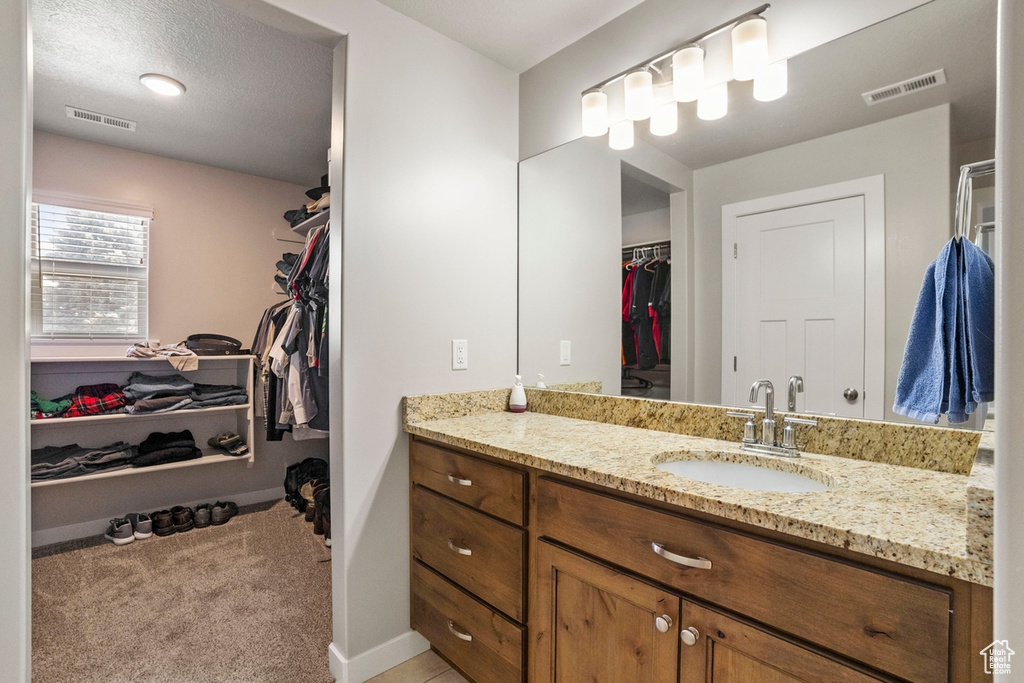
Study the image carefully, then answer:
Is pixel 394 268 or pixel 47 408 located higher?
pixel 394 268

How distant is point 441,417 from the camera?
1.96 metres

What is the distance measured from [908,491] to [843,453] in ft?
1.02

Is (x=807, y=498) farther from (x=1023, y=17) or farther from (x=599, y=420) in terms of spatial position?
(x=599, y=420)

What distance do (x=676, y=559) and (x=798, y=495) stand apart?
0.93 ft

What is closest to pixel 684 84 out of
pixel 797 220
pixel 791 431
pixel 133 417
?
pixel 797 220

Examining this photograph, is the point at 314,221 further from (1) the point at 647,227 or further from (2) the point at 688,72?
(2) the point at 688,72

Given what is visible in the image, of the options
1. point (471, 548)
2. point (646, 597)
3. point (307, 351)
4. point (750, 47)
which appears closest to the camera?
point (646, 597)

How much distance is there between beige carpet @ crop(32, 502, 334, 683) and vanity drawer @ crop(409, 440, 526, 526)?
818 millimetres

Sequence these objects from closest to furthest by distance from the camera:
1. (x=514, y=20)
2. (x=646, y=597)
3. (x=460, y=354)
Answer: (x=646, y=597) → (x=514, y=20) → (x=460, y=354)

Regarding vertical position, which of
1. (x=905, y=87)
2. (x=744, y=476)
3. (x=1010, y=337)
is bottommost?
(x=744, y=476)

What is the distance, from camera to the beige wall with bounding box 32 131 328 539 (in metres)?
2.98

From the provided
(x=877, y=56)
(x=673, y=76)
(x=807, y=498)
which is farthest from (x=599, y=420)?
(x=877, y=56)

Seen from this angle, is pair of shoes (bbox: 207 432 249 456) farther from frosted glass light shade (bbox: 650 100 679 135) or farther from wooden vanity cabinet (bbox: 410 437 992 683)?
frosted glass light shade (bbox: 650 100 679 135)

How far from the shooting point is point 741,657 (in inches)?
37.1
